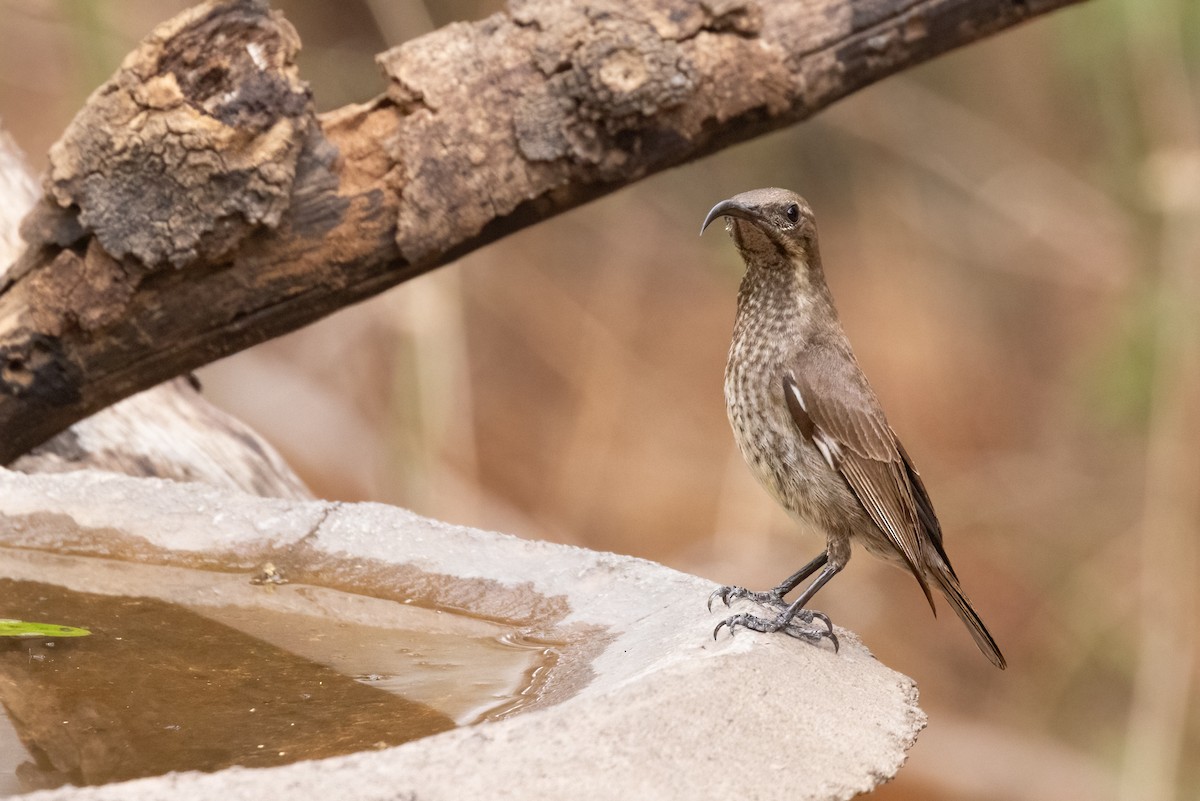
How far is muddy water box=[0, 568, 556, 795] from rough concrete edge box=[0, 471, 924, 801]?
16cm

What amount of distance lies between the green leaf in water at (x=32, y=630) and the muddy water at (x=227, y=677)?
0.14 feet

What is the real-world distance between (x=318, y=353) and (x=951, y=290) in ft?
13.3

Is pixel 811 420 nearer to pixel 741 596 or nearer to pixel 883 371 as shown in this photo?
pixel 741 596

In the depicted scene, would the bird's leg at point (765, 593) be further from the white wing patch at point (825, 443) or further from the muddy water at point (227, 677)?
the muddy water at point (227, 677)

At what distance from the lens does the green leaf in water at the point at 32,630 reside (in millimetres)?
2688

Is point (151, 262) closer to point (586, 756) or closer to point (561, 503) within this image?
point (586, 756)

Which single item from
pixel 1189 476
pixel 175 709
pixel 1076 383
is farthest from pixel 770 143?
pixel 175 709

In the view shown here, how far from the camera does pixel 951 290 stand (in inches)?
367

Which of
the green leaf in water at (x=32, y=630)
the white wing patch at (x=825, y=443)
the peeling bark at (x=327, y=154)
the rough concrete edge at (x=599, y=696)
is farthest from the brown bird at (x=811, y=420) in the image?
the green leaf in water at (x=32, y=630)

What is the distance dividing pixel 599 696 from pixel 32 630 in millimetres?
1144

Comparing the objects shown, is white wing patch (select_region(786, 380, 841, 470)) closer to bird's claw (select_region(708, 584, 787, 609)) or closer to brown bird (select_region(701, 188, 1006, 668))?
brown bird (select_region(701, 188, 1006, 668))

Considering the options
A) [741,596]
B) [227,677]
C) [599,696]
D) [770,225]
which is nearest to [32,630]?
[227,677]

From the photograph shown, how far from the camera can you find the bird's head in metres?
3.22

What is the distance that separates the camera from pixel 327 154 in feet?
12.1
